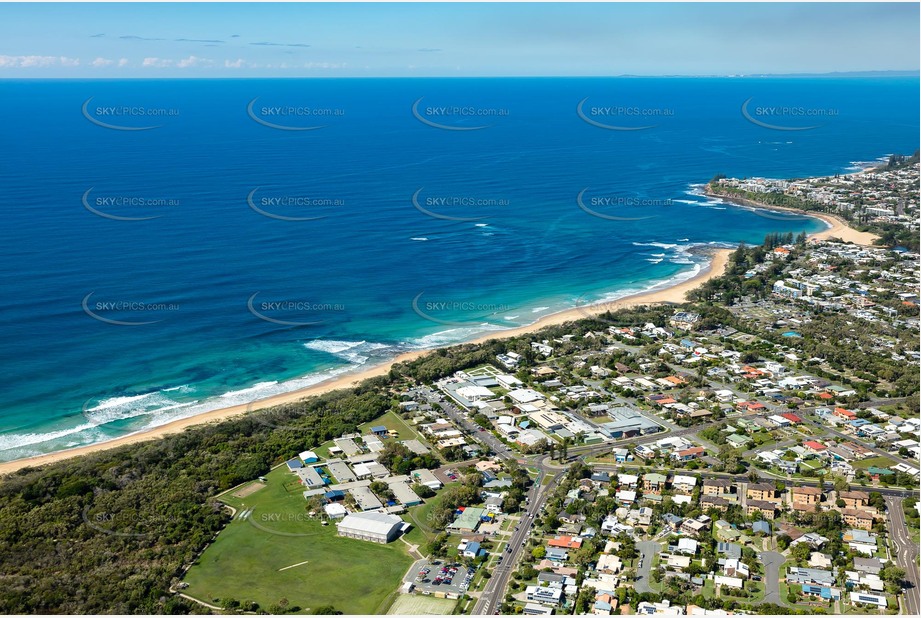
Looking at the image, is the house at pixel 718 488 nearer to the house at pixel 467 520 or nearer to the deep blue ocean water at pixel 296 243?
the house at pixel 467 520

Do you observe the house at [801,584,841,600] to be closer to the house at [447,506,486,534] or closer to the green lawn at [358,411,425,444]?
the house at [447,506,486,534]

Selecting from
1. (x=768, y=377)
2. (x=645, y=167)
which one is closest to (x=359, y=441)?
(x=768, y=377)

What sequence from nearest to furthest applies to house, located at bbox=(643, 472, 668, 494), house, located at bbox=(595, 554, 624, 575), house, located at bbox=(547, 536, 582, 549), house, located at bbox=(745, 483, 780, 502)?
house, located at bbox=(595, 554, 624, 575)
house, located at bbox=(547, 536, 582, 549)
house, located at bbox=(745, 483, 780, 502)
house, located at bbox=(643, 472, 668, 494)

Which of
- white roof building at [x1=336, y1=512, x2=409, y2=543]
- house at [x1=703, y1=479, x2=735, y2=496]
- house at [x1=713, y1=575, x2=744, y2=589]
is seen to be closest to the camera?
house at [x1=713, y1=575, x2=744, y2=589]

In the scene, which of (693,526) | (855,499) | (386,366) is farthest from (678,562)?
(386,366)

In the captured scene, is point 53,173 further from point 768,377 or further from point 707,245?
point 768,377

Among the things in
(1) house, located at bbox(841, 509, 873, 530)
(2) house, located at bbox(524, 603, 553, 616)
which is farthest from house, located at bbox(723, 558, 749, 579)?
(2) house, located at bbox(524, 603, 553, 616)

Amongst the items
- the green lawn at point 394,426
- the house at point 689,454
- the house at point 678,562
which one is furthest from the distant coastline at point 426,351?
the house at point 678,562
